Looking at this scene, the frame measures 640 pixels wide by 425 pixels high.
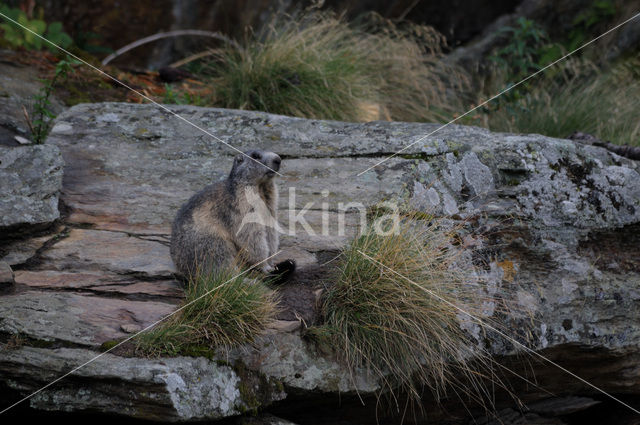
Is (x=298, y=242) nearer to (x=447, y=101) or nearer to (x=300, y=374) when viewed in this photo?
(x=300, y=374)

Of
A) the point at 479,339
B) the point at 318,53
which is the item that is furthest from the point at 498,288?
the point at 318,53

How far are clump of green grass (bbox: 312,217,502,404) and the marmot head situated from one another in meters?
0.90

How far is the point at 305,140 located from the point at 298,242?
1466 millimetres

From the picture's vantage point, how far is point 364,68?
903 cm

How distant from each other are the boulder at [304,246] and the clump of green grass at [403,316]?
161 mm

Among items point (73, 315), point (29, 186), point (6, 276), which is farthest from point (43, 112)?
point (73, 315)

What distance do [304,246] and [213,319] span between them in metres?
1.29

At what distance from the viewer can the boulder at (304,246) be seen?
3713 mm

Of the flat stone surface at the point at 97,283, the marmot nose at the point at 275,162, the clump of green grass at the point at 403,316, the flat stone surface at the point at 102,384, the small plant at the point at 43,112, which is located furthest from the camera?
the small plant at the point at 43,112

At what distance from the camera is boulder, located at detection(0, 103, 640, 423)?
3713mm

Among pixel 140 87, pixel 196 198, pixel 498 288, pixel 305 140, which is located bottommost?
pixel 498 288

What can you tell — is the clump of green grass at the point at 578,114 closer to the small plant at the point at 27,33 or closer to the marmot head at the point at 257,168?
the marmot head at the point at 257,168

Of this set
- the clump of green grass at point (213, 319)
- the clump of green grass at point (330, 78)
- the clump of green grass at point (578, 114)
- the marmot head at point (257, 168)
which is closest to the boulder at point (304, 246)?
the clump of green grass at point (213, 319)

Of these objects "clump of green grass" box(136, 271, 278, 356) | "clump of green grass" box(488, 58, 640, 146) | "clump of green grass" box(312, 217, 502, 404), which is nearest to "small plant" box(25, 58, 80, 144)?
"clump of green grass" box(136, 271, 278, 356)
